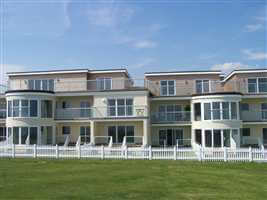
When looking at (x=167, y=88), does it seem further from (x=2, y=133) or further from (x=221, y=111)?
(x=2, y=133)

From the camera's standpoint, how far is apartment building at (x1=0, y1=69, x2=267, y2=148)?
29.6m

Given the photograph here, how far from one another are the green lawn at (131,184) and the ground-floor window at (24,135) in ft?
46.8

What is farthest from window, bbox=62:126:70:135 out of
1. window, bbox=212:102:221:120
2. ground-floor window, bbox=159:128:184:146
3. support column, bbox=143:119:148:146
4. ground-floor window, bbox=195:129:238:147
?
window, bbox=212:102:221:120

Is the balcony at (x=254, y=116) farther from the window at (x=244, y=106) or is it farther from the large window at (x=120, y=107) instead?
→ the large window at (x=120, y=107)

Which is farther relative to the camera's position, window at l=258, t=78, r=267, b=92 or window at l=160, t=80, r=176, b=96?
window at l=160, t=80, r=176, b=96

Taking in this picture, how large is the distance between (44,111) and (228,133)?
18726mm

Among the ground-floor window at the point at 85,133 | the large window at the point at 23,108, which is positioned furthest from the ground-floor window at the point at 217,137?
the large window at the point at 23,108

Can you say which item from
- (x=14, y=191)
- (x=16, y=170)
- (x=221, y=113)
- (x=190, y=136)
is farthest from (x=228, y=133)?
(x=14, y=191)

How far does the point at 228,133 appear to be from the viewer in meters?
29.0

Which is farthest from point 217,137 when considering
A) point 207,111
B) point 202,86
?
point 202,86

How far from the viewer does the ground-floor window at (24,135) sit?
99.9ft

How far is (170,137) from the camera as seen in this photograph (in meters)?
34.2

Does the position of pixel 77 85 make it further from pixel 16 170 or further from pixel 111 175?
pixel 111 175

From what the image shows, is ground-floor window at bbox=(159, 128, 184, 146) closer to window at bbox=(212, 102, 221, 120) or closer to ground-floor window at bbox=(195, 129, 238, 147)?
ground-floor window at bbox=(195, 129, 238, 147)
